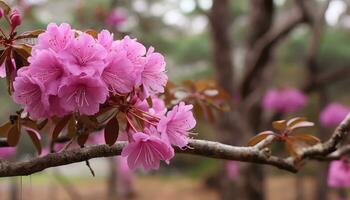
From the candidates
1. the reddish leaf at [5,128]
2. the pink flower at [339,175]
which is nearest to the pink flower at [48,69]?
the reddish leaf at [5,128]

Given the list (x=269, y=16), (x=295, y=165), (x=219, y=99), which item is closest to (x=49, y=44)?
(x=295, y=165)

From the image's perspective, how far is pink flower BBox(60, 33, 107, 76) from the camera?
76 centimetres

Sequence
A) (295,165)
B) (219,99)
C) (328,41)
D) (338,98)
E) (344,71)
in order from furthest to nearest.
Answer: (338,98) → (328,41) → (344,71) → (219,99) → (295,165)

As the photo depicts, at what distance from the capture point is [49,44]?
789 millimetres

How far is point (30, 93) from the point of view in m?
0.80

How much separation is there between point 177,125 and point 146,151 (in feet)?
0.22

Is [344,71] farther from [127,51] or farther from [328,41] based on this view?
[328,41]

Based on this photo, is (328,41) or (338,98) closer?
(328,41)

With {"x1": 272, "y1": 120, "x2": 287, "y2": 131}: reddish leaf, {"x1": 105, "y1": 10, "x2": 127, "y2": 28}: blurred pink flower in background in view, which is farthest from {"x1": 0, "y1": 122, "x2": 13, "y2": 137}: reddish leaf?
{"x1": 105, "y1": 10, "x2": 127, "y2": 28}: blurred pink flower in background

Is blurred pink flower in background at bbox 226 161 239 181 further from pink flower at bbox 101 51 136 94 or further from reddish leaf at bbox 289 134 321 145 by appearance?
pink flower at bbox 101 51 136 94

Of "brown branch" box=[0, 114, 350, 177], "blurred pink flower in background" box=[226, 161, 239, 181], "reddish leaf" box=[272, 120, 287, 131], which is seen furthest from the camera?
"blurred pink flower in background" box=[226, 161, 239, 181]

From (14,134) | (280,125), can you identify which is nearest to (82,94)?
(14,134)

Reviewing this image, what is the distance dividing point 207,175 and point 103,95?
7378 mm

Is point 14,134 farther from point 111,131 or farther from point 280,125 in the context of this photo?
point 280,125
